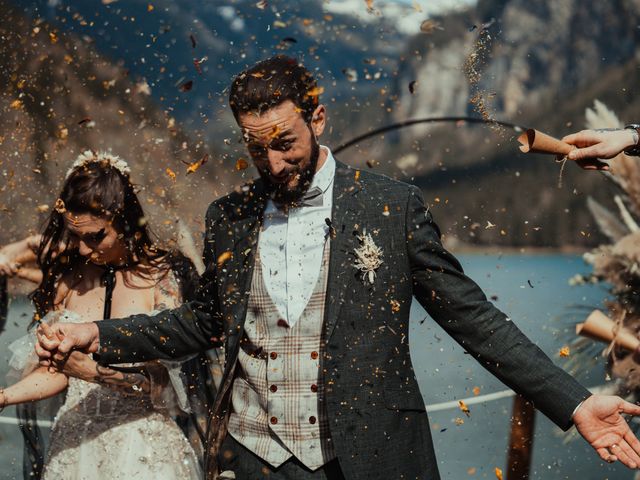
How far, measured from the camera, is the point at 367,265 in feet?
8.34

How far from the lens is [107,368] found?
3086 millimetres

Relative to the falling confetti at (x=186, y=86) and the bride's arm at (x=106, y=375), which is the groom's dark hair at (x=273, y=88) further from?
the bride's arm at (x=106, y=375)

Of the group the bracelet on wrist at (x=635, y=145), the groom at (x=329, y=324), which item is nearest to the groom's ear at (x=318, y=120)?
the groom at (x=329, y=324)

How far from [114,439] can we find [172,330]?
0.60m

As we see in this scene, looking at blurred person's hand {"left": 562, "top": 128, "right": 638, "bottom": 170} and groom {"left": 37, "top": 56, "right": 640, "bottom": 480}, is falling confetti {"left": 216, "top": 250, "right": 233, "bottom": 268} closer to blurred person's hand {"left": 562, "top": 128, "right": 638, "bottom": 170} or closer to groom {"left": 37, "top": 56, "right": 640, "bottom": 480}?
groom {"left": 37, "top": 56, "right": 640, "bottom": 480}

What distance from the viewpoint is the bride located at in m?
3.20

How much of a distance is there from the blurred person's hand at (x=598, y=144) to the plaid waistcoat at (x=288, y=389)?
28.2 inches

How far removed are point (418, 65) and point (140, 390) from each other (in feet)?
254

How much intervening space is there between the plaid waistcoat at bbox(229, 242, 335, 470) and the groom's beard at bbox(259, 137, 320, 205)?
183 mm

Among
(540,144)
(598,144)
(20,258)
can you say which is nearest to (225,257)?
(540,144)

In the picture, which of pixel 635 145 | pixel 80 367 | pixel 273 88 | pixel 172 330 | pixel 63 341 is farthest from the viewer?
pixel 80 367

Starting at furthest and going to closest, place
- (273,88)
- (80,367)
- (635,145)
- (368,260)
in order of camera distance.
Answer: (80,367) < (273,88) < (368,260) < (635,145)

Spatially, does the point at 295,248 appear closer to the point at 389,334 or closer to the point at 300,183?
the point at 300,183

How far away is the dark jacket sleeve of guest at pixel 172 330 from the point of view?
9.31 ft
